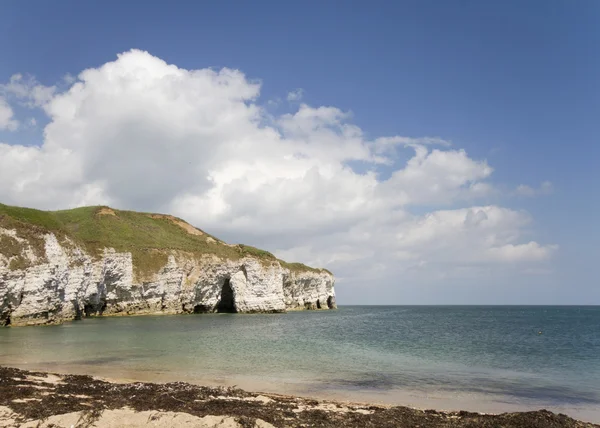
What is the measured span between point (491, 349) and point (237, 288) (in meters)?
56.2

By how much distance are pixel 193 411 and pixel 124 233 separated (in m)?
73.0

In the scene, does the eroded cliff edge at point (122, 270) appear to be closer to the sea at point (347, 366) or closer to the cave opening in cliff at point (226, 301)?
the cave opening in cliff at point (226, 301)

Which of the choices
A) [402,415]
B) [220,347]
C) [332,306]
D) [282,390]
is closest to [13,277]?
[220,347]

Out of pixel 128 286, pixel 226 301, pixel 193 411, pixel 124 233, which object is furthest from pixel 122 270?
pixel 193 411

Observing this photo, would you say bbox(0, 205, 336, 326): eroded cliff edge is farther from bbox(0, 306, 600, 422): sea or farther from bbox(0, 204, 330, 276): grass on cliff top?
bbox(0, 306, 600, 422): sea

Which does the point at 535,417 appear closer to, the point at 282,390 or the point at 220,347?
the point at 282,390

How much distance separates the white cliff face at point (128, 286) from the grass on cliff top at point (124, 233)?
1.53m

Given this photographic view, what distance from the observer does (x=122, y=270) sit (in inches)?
2726

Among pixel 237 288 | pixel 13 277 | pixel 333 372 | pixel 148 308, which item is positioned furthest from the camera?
pixel 237 288

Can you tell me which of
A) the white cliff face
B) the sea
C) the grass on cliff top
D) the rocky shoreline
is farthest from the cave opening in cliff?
the rocky shoreline

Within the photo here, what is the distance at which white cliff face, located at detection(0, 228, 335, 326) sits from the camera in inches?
1859

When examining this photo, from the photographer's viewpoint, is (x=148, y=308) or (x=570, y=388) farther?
(x=148, y=308)

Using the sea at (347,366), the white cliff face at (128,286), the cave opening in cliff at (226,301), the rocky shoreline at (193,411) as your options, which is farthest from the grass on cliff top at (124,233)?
the rocky shoreline at (193,411)

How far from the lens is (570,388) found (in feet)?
69.5
